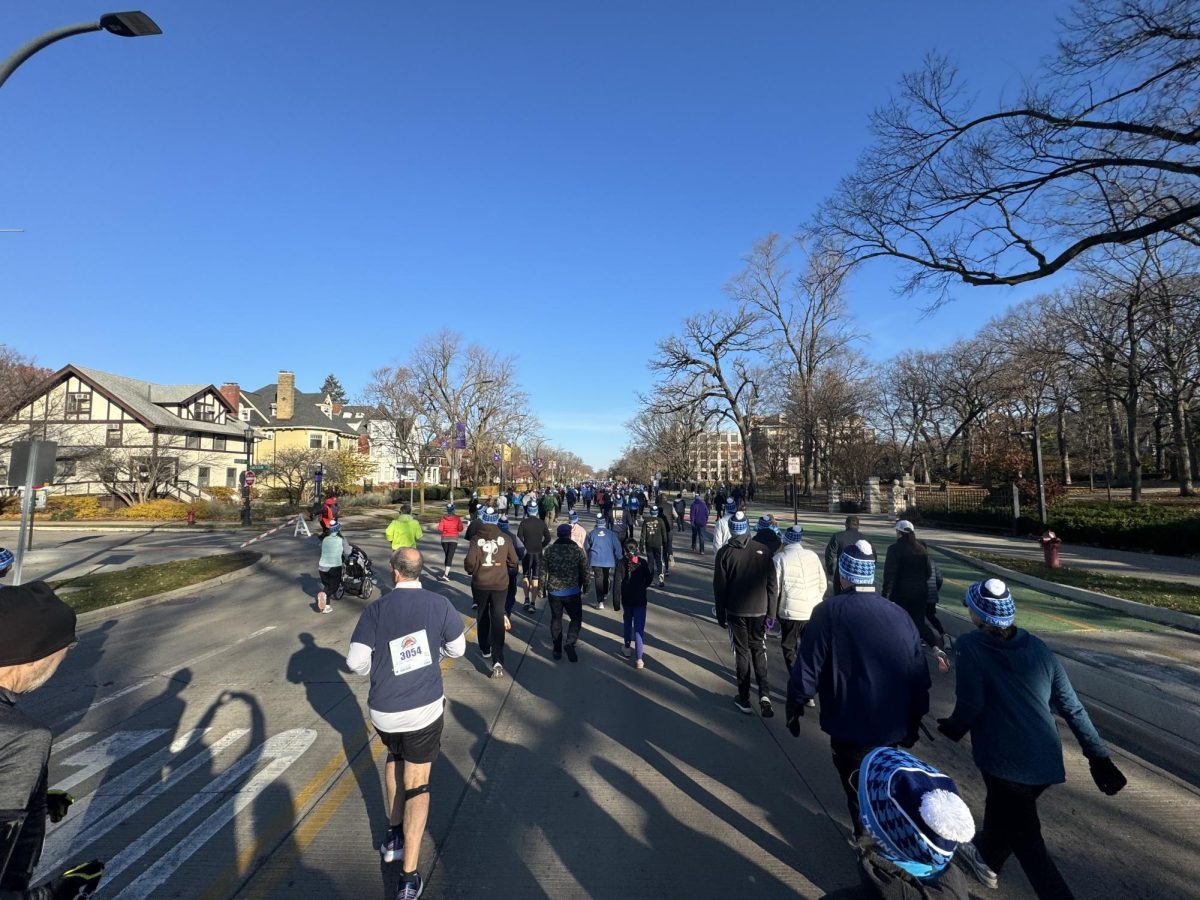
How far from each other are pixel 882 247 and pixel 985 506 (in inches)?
608

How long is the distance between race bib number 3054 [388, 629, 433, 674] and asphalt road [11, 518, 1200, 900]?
113 cm

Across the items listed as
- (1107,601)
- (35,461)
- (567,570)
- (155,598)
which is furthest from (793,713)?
(155,598)

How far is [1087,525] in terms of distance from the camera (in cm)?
1980

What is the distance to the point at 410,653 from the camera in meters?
3.55

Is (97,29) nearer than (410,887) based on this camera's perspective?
No

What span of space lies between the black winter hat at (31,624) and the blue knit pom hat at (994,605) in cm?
391

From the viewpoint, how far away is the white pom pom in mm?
1629

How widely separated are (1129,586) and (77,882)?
16.1m

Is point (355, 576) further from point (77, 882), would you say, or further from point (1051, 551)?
point (1051, 551)

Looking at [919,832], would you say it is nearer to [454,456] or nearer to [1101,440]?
[454,456]

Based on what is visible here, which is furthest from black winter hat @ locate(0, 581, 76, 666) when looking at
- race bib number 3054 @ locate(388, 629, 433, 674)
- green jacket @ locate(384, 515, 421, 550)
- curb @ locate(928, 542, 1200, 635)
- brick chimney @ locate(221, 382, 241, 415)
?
brick chimney @ locate(221, 382, 241, 415)

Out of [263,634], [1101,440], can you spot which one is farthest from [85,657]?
[1101,440]

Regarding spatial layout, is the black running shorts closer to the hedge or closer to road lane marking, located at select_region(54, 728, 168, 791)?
road lane marking, located at select_region(54, 728, 168, 791)

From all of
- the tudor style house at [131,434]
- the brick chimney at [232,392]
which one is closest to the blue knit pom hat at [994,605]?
the tudor style house at [131,434]
